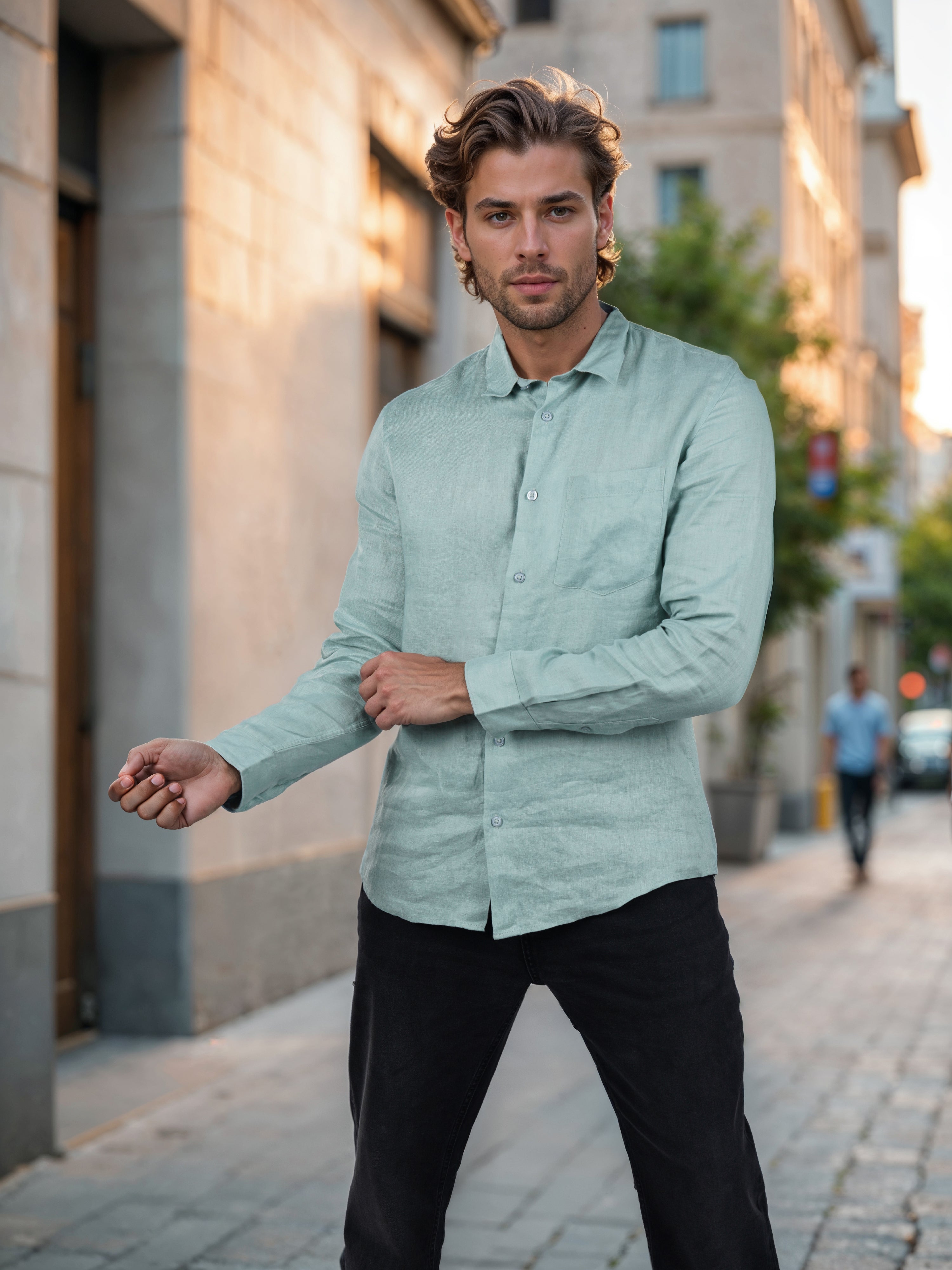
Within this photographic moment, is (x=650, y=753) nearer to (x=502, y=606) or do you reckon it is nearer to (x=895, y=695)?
(x=502, y=606)

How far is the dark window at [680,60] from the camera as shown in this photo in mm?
25234

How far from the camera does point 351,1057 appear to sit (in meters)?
2.46

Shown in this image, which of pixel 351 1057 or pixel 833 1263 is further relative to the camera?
pixel 833 1263

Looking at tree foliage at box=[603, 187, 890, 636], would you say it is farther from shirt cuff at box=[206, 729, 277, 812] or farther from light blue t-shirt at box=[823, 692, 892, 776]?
shirt cuff at box=[206, 729, 277, 812]

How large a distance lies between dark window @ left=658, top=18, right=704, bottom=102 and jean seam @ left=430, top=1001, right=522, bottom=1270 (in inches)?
980

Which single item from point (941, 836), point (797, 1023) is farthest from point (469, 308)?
point (941, 836)

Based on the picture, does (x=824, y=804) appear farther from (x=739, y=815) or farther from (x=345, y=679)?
(x=345, y=679)

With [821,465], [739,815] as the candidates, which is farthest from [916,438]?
[739,815]

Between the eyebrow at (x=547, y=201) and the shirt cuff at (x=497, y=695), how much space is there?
2.19ft

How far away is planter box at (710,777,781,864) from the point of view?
52.7ft

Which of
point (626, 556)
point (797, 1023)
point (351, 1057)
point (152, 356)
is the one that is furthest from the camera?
point (797, 1023)

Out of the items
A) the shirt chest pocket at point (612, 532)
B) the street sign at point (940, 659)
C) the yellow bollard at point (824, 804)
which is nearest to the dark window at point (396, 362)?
the shirt chest pocket at point (612, 532)

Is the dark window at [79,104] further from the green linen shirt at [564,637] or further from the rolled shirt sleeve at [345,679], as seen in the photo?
the green linen shirt at [564,637]

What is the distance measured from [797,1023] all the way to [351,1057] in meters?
5.13
